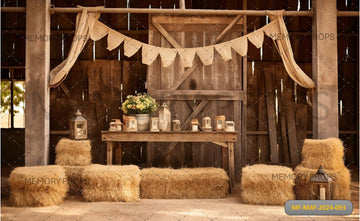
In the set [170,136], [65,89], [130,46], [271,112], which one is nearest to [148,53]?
[130,46]

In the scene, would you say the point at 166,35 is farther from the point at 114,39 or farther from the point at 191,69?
the point at 114,39

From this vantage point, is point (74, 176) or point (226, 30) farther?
point (226, 30)

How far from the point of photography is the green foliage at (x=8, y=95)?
8.92 metres

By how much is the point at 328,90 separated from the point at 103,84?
4.72m

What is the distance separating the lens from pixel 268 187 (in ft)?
16.9

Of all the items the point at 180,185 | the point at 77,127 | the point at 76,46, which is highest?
the point at 76,46

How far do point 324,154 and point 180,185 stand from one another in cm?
203

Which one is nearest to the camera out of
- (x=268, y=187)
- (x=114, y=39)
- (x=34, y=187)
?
(x=34, y=187)

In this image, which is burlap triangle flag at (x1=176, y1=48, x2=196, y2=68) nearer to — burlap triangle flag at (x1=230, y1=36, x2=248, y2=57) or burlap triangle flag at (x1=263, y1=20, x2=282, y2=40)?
burlap triangle flag at (x1=230, y1=36, x2=248, y2=57)

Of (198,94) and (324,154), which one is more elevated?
(198,94)

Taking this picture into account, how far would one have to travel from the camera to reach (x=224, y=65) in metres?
6.92

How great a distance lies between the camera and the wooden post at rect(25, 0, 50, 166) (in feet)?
18.4

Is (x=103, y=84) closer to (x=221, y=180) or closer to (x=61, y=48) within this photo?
(x=61, y=48)

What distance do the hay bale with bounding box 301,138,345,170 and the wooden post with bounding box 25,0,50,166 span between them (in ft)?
12.2
